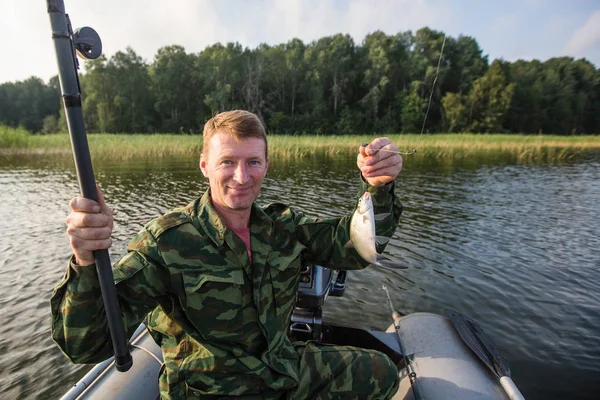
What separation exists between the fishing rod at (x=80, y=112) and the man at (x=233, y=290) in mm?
96

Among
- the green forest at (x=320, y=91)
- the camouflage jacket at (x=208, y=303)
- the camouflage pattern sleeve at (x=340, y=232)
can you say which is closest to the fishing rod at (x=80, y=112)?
the camouflage jacket at (x=208, y=303)

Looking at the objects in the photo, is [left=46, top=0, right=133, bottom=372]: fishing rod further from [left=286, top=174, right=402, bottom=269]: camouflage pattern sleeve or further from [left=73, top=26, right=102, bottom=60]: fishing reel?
[left=286, top=174, right=402, bottom=269]: camouflage pattern sleeve

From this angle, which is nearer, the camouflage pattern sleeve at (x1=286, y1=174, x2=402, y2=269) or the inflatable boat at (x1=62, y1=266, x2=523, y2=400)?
the camouflage pattern sleeve at (x1=286, y1=174, x2=402, y2=269)

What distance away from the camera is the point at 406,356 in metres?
3.01

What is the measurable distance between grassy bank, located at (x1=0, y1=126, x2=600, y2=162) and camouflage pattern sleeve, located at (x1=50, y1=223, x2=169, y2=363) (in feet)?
58.2

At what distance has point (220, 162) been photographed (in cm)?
201

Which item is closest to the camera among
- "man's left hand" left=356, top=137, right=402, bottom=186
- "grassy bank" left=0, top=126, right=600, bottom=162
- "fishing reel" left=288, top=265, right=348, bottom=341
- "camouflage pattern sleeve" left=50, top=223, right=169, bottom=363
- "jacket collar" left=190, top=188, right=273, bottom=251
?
"camouflage pattern sleeve" left=50, top=223, right=169, bottom=363

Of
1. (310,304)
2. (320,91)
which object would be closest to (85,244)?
(310,304)

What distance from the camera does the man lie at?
5.82 ft

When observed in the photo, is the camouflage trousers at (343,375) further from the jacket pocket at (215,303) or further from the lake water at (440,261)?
the lake water at (440,261)

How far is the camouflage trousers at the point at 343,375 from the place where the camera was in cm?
220

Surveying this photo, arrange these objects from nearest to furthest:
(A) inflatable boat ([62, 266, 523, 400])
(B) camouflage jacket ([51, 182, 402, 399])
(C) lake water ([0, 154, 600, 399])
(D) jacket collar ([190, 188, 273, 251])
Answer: (B) camouflage jacket ([51, 182, 402, 399]) → (D) jacket collar ([190, 188, 273, 251]) → (A) inflatable boat ([62, 266, 523, 400]) → (C) lake water ([0, 154, 600, 399])

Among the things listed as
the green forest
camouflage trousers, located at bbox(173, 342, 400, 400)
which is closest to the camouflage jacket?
camouflage trousers, located at bbox(173, 342, 400, 400)

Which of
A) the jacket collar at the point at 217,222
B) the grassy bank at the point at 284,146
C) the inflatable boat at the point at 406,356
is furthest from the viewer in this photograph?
the grassy bank at the point at 284,146
